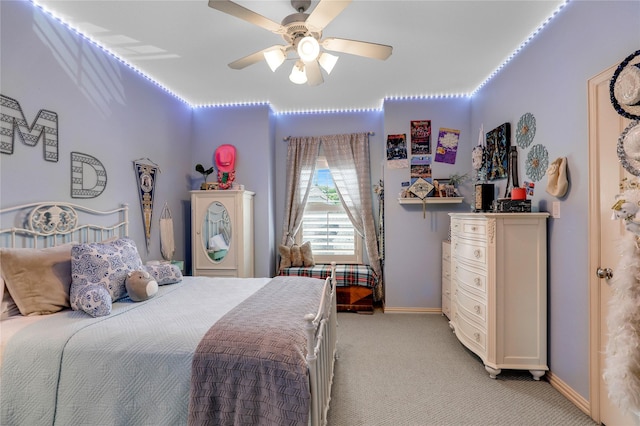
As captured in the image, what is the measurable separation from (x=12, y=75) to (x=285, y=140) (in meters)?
2.79

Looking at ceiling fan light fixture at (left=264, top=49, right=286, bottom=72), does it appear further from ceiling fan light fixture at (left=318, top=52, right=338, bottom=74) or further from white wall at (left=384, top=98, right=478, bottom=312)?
white wall at (left=384, top=98, right=478, bottom=312)

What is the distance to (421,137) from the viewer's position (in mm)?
3715

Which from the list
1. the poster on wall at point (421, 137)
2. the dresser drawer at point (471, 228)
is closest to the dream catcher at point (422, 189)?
the poster on wall at point (421, 137)

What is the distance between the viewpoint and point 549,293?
219 cm

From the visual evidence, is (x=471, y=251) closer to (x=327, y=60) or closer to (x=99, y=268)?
(x=327, y=60)

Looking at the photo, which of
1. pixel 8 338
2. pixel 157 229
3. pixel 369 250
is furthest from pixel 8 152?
pixel 369 250

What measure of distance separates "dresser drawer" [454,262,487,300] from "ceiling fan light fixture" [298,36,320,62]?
2.00 metres

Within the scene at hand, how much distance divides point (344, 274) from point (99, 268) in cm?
257

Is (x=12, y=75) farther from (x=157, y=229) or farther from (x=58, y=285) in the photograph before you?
(x=157, y=229)

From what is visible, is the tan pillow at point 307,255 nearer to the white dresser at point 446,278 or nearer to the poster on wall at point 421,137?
the white dresser at point 446,278

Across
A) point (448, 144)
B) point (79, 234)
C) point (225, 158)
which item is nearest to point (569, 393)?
point (448, 144)

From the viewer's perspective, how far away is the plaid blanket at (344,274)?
3.71 meters

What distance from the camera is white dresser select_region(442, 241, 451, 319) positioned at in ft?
11.1

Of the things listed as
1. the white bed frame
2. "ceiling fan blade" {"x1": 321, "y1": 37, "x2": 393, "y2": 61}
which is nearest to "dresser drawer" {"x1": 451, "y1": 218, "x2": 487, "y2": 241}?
the white bed frame
